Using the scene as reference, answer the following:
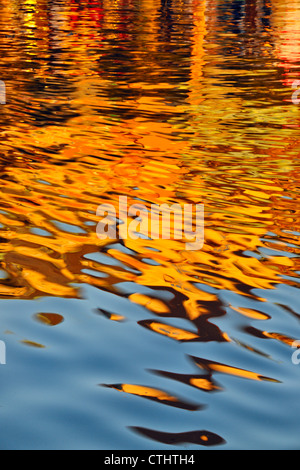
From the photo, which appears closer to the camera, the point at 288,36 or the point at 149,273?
the point at 149,273

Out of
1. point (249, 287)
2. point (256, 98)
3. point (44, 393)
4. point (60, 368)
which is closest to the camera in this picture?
point (44, 393)

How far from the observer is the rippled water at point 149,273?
3.04m

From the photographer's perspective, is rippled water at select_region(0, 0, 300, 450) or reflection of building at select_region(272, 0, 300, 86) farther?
reflection of building at select_region(272, 0, 300, 86)

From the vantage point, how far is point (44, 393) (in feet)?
10.3

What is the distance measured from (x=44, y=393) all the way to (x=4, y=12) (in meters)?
27.3

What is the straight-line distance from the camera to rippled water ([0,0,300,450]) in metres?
3.04

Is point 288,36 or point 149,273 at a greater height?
point 288,36

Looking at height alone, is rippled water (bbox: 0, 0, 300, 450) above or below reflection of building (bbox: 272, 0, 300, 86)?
below

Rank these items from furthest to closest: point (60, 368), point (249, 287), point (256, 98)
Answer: point (256, 98)
point (249, 287)
point (60, 368)

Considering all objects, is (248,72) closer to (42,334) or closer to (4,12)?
(42,334)

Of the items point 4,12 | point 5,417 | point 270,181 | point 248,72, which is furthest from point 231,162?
point 4,12

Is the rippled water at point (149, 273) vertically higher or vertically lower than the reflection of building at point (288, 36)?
lower

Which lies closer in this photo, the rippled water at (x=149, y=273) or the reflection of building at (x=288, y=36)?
the rippled water at (x=149, y=273)

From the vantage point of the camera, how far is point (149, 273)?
4.42m
